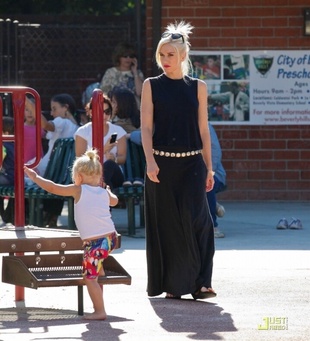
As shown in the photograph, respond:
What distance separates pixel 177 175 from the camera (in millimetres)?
8328

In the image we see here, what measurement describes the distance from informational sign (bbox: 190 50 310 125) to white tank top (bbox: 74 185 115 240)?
7261 millimetres

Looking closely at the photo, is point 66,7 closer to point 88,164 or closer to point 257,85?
point 257,85

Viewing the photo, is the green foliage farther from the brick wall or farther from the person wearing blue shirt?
the person wearing blue shirt

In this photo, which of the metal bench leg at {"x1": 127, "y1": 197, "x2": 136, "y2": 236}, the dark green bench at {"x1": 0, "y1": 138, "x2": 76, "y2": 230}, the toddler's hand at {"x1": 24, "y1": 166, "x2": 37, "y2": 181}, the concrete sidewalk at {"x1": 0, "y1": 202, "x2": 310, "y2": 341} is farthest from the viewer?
the dark green bench at {"x1": 0, "y1": 138, "x2": 76, "y2": 230}

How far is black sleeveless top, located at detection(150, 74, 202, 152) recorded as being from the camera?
27.2ft

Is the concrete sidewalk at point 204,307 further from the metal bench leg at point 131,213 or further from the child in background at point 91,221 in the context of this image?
the metal bench leg at point 131,213

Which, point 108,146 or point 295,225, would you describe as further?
point 295,225

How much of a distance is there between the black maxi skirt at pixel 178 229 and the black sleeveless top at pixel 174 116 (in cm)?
10

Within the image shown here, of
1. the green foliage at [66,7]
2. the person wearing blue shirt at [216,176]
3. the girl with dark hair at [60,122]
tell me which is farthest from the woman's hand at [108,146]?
the green foliage at [66,7]

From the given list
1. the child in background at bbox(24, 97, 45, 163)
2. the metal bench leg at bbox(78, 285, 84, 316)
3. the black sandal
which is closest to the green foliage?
the child in background at bbox(24, 97, 45, 163)

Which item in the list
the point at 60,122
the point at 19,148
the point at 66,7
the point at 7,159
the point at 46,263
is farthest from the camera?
the point at 66,7

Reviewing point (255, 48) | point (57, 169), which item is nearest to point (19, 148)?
point (57, 169)

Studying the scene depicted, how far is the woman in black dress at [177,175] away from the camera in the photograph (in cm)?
830

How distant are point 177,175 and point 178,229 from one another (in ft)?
1.20
